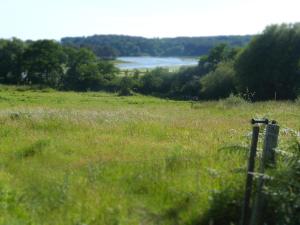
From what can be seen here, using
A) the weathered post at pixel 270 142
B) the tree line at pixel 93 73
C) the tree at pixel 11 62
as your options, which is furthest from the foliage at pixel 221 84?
the weathered post at pixel 270 142

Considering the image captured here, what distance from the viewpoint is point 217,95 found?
62.5 meters

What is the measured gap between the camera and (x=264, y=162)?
614cm

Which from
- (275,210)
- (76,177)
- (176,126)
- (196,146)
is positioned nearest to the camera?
(275,210)

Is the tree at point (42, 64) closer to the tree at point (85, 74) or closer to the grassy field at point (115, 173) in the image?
the tree at point (85, 74)

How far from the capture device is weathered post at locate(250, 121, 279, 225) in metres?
5.68

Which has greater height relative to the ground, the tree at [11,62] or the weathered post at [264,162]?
the weathered post at [264,162]

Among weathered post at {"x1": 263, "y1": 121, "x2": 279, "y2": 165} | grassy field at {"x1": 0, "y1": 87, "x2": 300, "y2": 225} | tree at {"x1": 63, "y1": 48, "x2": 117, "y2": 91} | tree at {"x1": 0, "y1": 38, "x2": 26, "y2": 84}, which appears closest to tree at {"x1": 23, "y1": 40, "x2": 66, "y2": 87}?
tree at {"x1": 0, "y1": 38, "x2": 26, "y2": 84}

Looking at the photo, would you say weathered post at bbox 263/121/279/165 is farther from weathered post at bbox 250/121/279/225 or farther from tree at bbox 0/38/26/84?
tree at bbox 0/38/26/84

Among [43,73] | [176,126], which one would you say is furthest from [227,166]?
[43,73]

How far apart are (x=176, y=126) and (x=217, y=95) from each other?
162 ft

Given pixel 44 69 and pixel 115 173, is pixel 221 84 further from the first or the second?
pixel 115 173

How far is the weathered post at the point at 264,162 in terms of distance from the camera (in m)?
5.68

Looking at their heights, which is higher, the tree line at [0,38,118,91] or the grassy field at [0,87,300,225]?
the grassy field at [0,87,300,225]

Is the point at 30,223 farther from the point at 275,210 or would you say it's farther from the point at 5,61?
the point at 5,61
